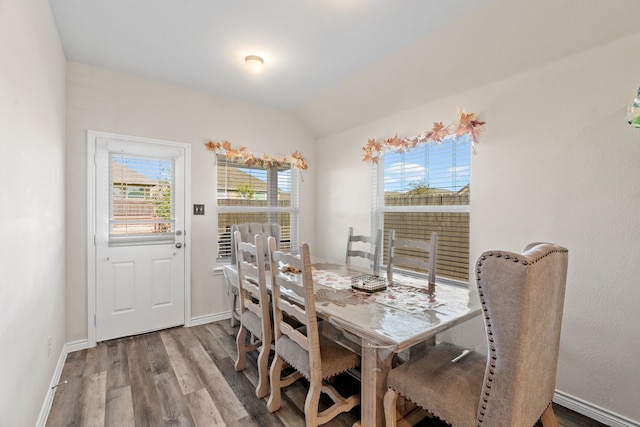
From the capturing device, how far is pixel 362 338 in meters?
1.44

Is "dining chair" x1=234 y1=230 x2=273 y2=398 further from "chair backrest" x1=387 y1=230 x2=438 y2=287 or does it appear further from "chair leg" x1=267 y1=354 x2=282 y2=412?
"chair backrest" x1=387 y1=230 x2=438 y2=287

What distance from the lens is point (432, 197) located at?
2.98m

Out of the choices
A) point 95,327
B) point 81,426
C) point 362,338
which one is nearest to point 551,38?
point 362,338

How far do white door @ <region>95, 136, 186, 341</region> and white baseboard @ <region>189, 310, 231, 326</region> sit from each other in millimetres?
141

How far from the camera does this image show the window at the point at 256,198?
359 centimetres

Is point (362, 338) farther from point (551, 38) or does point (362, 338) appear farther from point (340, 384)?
point (551, 38)

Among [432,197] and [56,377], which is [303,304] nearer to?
[432,197]

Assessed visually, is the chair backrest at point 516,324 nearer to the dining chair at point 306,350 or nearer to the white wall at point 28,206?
the dining chair at point 306,350

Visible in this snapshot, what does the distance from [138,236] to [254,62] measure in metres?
2.01

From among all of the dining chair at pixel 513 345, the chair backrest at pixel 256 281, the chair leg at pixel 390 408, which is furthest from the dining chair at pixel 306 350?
the dining chair at pixel 513 345

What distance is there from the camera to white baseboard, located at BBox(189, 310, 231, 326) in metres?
3.34

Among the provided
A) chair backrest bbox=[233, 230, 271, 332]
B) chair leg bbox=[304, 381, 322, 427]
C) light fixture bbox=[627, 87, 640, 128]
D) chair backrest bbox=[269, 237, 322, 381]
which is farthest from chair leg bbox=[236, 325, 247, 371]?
light fixture bbox=[627, 87, 640, 128]

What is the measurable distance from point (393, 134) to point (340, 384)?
94.3 inches

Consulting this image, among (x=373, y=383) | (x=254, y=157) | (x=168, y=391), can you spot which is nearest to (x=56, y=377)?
(x=168, y=391)
